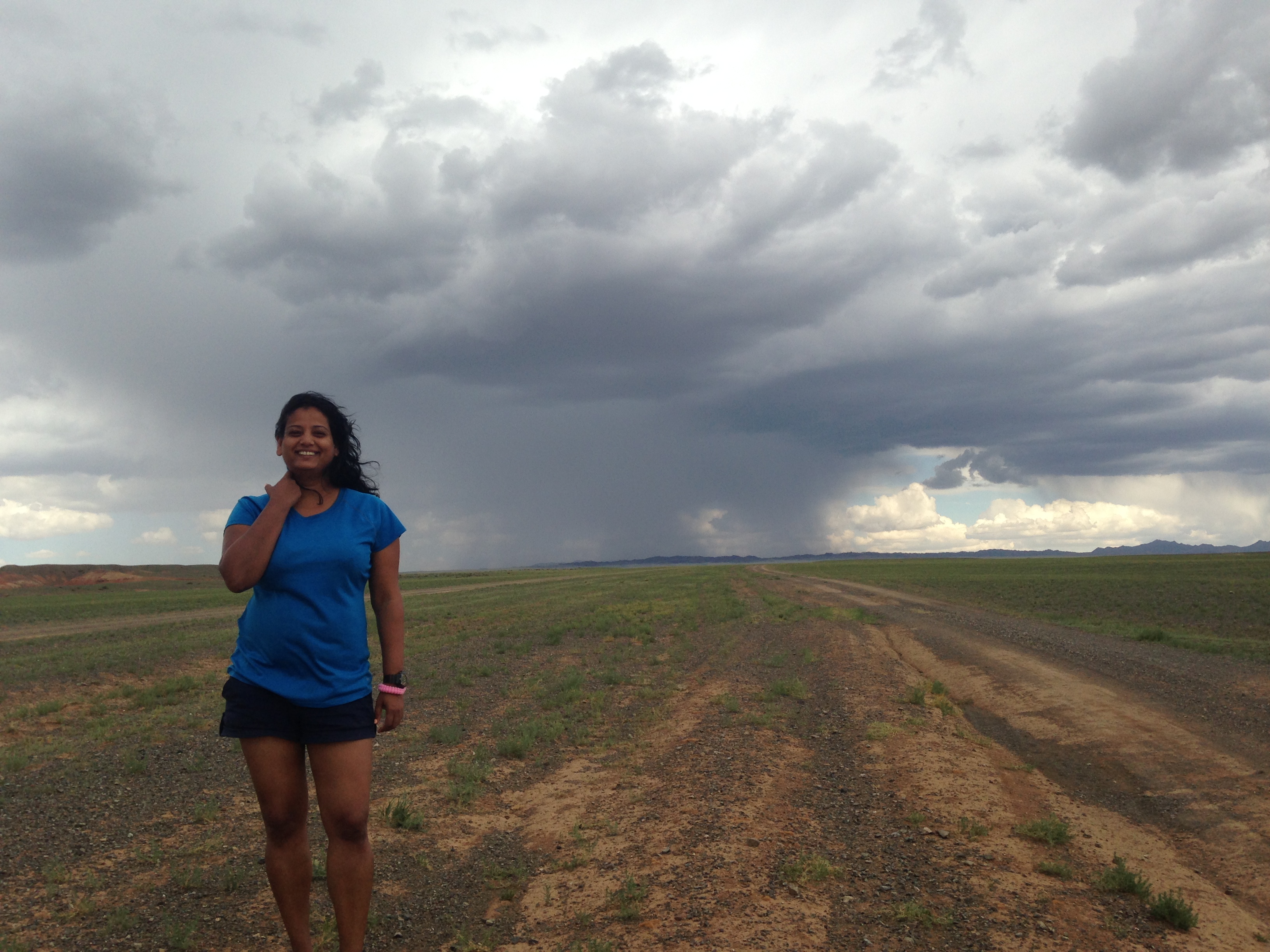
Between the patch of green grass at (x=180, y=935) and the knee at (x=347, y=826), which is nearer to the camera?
the knee at (x=347, y=826)

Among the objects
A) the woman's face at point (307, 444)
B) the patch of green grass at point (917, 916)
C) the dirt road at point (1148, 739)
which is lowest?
the dirt road at point (1148, 739)

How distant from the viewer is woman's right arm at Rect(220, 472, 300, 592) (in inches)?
131

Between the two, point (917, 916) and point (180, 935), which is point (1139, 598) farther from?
point (180, 935)

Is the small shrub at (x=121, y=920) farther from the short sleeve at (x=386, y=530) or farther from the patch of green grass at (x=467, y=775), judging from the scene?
the short sleeve at (x=386, y=530)

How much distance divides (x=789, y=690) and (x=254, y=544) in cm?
1084

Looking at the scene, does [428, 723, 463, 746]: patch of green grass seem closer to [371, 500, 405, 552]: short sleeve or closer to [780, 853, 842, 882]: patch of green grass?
[780, 853, 842, 882]: patch of green grass

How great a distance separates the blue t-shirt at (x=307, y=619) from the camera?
11.2ft

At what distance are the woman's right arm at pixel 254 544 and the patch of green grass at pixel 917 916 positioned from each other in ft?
14.1

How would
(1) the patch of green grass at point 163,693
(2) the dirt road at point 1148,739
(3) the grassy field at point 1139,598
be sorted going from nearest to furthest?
(2) the dirt road at point 1148,739 → (1) the patch of green grass at point 163,693 → (3) the grassy field at point 1139,598

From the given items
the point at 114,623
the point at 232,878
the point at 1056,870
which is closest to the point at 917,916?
the point at 1056,870

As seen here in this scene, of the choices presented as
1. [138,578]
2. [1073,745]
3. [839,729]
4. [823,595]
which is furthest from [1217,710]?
[138,578]

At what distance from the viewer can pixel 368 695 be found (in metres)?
3.57

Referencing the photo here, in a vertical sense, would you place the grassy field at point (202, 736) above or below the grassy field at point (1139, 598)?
above

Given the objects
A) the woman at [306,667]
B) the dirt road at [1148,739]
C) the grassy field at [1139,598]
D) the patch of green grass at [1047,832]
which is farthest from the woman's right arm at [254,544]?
the grassy field at [1139,598]
